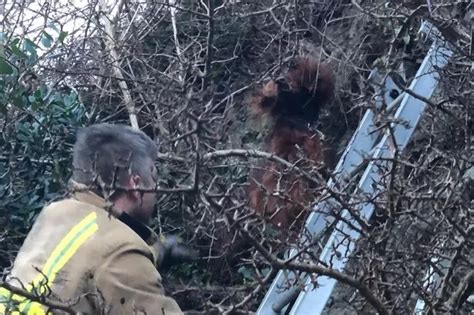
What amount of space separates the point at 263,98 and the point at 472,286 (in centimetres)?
291

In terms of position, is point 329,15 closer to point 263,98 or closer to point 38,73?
point 263,98

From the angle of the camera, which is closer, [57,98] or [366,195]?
[366,195]

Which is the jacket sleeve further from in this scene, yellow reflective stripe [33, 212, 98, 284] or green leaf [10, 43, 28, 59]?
green leaf [10, 43, 28, 59]

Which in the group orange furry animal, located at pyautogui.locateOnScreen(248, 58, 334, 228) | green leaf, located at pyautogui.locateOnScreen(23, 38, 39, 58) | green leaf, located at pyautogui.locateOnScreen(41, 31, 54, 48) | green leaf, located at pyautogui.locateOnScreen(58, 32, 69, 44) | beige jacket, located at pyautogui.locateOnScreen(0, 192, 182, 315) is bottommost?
beige jacket, located at pyautogui.locateOnScreen(0, 192, 182, 315)

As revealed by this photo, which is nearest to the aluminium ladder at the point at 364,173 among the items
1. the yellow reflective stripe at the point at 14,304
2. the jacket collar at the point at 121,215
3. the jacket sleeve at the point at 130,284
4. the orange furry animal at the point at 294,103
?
the jacket sleeve at the point at 130,284

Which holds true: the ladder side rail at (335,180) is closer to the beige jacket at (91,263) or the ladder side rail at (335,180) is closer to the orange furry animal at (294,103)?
the beige jacket at (91,263)

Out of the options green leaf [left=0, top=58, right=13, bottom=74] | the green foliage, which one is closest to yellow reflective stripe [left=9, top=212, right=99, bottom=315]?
the green foliage

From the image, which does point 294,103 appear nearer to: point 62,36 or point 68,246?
point 62,36

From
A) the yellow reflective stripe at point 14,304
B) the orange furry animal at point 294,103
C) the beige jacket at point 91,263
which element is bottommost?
the yellow reflective stripe at point 14,304

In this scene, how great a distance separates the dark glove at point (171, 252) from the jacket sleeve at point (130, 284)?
70cm

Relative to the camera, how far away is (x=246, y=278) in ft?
16.0

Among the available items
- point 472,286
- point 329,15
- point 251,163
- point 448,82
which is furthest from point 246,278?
point 329,15

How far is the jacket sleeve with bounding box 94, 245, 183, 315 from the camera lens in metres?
3.04

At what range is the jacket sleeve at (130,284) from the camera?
3.04m
